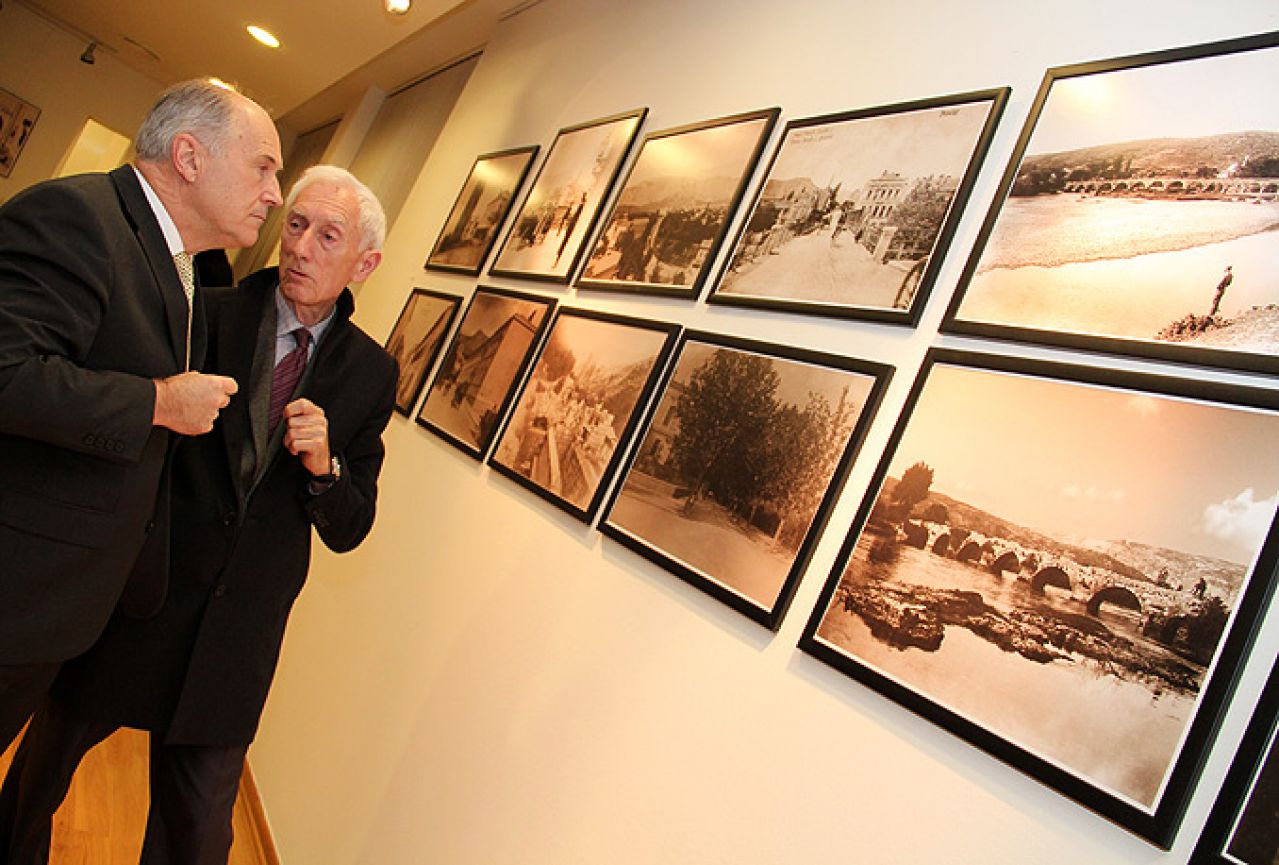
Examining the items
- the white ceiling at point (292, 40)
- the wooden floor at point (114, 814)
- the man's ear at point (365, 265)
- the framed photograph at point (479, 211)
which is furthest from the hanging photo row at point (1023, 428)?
the white ceiling at point (292, 40)

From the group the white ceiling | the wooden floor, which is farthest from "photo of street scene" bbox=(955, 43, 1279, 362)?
the white ceiling

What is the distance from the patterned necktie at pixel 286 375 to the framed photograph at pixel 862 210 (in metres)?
1.05

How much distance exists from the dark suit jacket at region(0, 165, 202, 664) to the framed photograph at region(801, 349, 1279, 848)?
131 cm

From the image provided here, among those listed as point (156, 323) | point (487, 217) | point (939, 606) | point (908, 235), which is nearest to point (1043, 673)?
point (939, 606)

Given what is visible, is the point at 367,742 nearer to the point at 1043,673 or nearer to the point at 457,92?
the point at 1043,673

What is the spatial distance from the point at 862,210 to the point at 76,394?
1.58m

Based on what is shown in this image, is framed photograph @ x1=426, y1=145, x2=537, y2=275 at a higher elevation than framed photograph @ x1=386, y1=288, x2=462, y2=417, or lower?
higher

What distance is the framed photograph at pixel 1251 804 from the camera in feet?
3.22

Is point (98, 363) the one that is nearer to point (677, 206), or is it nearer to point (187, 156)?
point (187, 156)

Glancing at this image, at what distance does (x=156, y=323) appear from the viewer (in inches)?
58.3

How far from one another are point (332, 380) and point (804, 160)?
133 centimetres

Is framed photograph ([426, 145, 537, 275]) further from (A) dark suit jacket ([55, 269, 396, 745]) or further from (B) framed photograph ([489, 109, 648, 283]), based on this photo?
(A) dark suit jacket ([55, 269, 396, 745])

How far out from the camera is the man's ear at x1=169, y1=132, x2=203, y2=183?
155cm

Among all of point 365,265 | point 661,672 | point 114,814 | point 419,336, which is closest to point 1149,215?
point 661,672
